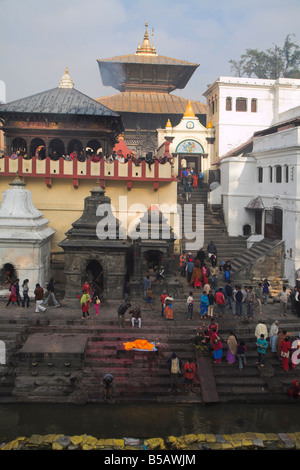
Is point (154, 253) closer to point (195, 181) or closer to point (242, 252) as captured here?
point (242, 252)

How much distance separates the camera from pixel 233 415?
1027 centimetres

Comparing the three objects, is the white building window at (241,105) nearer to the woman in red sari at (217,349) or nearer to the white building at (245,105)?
the white building at (245,105)

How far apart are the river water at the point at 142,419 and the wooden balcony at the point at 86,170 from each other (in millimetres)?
11134

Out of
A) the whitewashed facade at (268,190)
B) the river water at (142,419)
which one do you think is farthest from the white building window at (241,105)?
the river water at (142,419)

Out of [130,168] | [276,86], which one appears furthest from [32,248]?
[276,86]

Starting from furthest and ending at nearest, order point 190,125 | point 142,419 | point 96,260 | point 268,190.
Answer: point 190,125 < point 268,190 < point 96,260 < point 142,419

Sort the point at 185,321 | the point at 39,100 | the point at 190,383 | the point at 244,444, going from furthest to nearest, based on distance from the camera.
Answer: the point at 39,100
the point at 185,321
the point at 190,383
the point at 244,444

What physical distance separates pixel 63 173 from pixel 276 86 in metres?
15.2

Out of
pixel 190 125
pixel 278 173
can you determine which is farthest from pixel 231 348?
pixel 190 125

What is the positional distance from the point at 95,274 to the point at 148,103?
693 inches

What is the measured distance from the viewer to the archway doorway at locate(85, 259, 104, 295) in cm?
1639

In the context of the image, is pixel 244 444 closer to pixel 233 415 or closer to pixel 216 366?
pixel 233 415

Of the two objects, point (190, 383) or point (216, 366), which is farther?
point (216, 366)

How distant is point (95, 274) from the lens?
16953 millimetres
